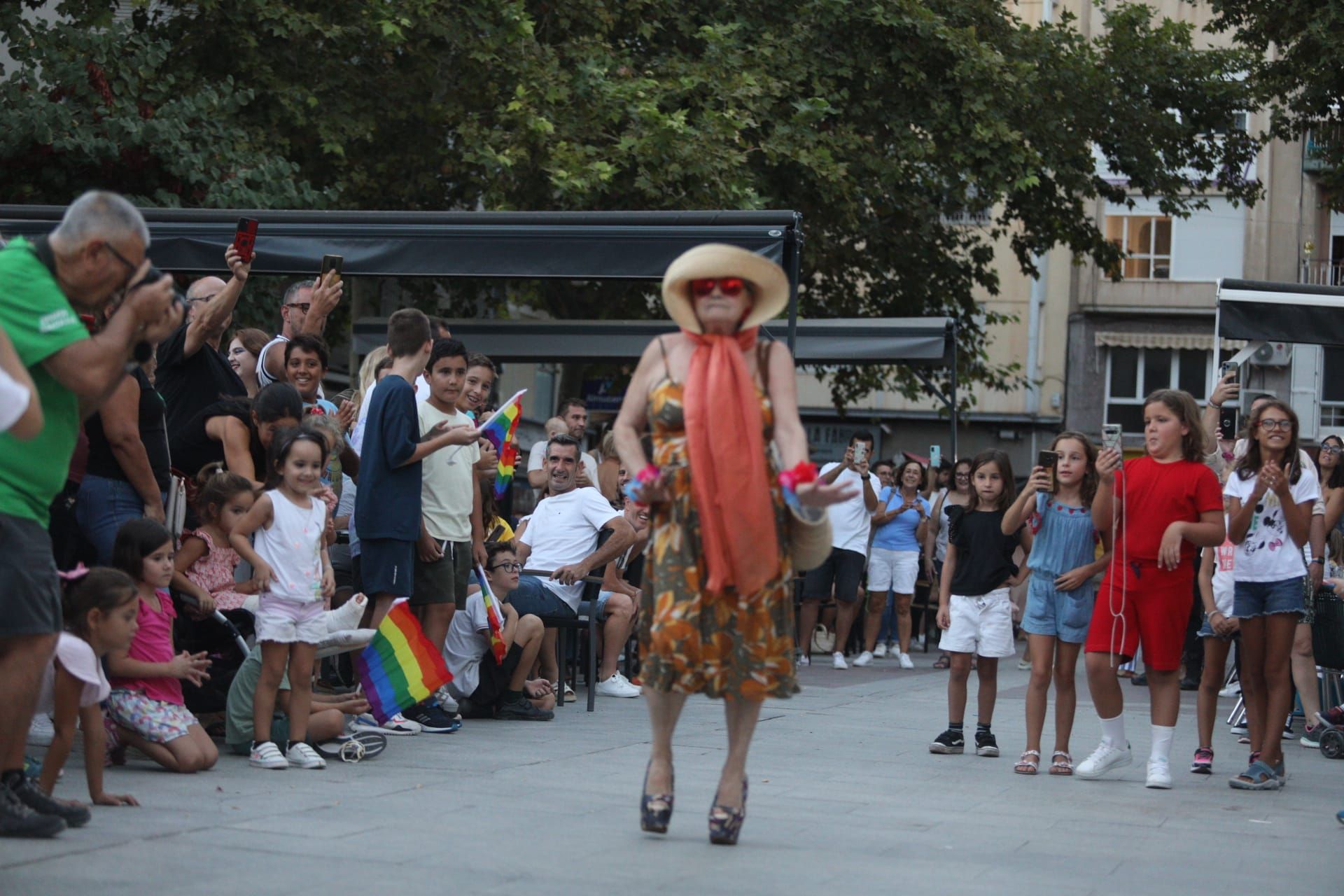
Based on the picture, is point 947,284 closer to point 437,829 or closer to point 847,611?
point 847,611

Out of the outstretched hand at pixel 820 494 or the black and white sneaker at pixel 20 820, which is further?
the outstretched hand at pixel 820 494

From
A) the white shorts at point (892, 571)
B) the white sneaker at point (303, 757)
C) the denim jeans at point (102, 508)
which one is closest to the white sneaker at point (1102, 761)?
the white sneaker at point (303, 757)

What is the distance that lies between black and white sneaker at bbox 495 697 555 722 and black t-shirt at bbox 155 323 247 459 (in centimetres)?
249

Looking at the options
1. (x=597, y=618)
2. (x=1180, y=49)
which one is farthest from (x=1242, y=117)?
(x=597, y=618)

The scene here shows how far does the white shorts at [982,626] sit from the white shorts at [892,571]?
7.42m

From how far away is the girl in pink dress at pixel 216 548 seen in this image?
725 cm

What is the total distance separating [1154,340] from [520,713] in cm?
3486

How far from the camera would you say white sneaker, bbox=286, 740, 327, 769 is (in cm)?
702

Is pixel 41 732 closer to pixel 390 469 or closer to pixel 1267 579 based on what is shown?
pixel 390 469

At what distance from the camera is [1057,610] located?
8.34 m

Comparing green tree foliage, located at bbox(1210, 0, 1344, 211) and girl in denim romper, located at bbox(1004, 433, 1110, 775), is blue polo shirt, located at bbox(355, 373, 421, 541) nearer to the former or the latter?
girl in denim romper, located at bbox(1004, 433, 1110, 775)

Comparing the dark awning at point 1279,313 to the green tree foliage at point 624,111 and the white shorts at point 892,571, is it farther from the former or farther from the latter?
the green tree foliage at point 624,111

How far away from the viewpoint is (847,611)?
51.9 ft

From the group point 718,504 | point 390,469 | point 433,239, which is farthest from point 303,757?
point 433,239
